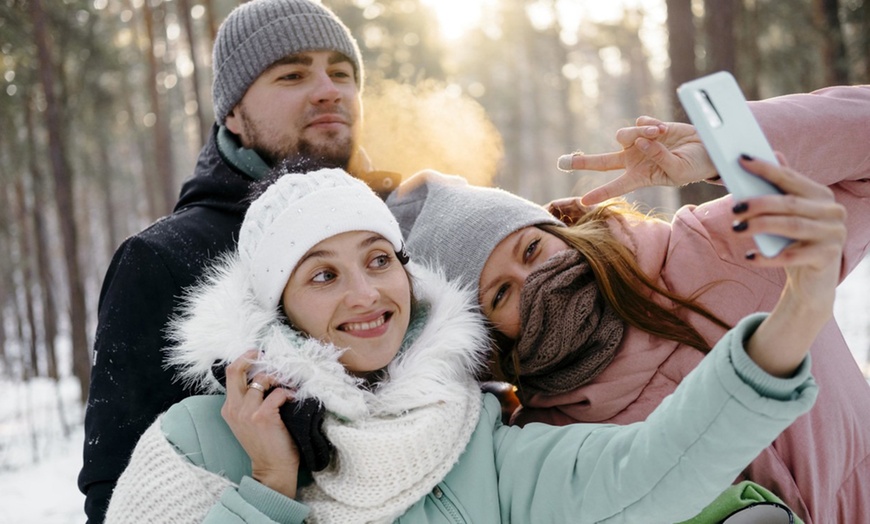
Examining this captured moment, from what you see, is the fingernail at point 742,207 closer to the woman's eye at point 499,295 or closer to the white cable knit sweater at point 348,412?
the white cable knit sweater at point 348,412

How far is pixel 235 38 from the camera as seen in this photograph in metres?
3.44

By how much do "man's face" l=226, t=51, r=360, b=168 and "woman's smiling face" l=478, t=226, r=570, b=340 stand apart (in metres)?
1.13

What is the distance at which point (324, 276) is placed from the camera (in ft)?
7.39

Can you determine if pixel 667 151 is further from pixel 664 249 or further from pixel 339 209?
Result: pixel 339 209

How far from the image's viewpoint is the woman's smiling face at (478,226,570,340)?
2514 mm

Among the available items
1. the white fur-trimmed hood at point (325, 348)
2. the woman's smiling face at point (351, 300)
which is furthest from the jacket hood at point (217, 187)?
the woman's smiling face at point (351, 300)

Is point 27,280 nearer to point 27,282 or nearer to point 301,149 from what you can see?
point 27,282

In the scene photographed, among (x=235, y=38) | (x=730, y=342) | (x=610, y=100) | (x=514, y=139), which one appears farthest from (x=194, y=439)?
(x=610, y=100)

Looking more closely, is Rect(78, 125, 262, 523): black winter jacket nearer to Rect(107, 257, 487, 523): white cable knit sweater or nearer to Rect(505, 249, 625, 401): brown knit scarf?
Rect(107, 257, 487, 523): white cable knit sweater

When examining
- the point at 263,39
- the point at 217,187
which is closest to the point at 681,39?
the point at 263,39

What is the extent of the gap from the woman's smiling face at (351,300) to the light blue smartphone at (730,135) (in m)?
1.10

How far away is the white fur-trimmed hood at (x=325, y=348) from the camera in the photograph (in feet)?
6.93

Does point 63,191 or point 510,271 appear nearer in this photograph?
point 510,271

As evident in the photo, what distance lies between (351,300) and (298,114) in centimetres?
145
